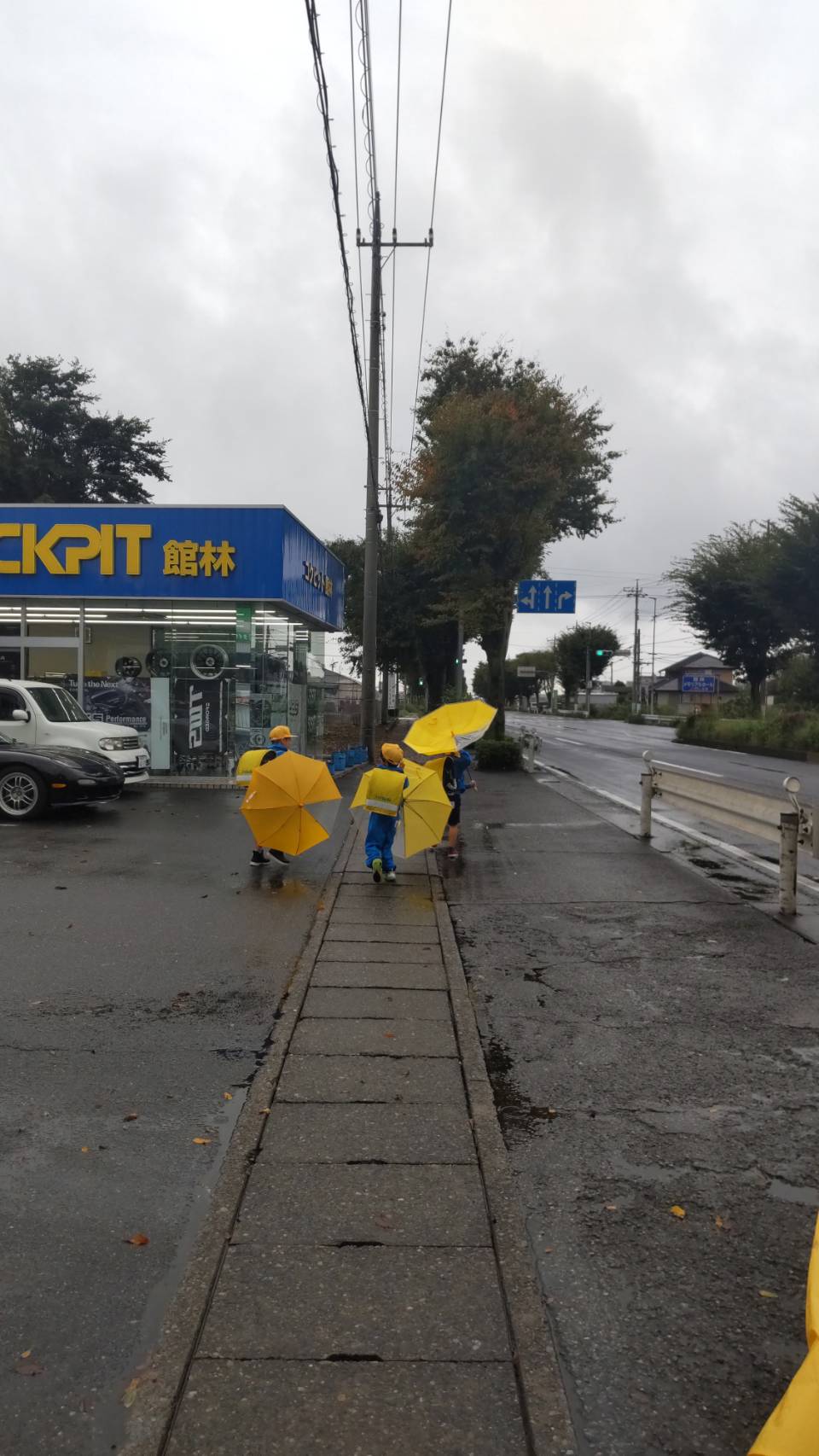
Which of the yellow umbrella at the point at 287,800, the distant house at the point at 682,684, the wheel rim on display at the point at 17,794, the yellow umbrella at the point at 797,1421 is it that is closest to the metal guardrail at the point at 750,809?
the yellow umbrella at the point at 287,800

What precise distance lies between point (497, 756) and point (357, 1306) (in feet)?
67.5

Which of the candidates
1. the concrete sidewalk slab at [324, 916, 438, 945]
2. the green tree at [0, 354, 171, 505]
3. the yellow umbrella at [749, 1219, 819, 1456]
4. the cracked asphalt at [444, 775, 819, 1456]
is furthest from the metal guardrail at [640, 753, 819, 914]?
the green tree at [0, 354, 171, 505]

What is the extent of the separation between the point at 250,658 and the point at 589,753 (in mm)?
14046

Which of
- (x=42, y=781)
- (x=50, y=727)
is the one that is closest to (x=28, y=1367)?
(x=42, y=781)

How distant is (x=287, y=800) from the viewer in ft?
31.7

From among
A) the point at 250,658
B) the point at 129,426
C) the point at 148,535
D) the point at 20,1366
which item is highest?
the point at 129,426

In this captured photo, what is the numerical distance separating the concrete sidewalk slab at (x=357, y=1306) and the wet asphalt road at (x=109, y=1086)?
0.24 metres

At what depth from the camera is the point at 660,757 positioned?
2844 centimetres

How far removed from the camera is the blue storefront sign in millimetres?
19344

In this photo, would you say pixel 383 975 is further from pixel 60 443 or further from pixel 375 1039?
pixel 60 443

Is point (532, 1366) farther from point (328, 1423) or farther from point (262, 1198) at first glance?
point (262, 1198)

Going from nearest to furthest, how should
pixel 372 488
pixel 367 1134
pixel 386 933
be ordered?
1. pixel 367 1134
2. pixel 386 933
3. pixel 372 488

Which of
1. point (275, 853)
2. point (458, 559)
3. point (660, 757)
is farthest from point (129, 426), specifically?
point (275, 853)

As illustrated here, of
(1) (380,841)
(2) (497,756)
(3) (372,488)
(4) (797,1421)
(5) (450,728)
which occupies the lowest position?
(4) (797,1421)
